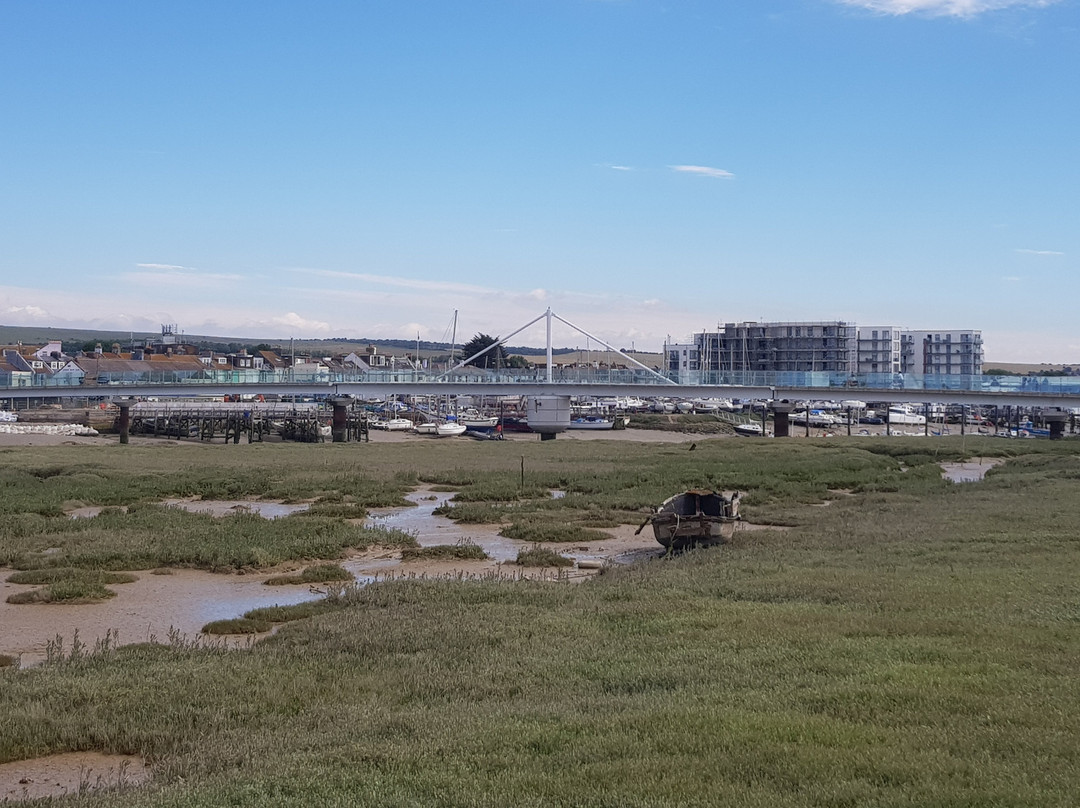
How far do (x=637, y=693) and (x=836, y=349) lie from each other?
17042cm

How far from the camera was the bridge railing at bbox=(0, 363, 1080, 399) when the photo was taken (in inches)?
3273

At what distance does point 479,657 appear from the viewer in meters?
15.6

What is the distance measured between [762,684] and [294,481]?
131 feet

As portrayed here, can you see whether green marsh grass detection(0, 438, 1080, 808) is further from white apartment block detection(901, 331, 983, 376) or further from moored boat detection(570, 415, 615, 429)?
white apartment block detection(901, 331, 983, 376)

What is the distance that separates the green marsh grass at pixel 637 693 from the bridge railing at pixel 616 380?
61.1 m

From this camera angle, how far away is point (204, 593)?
24.5 meters

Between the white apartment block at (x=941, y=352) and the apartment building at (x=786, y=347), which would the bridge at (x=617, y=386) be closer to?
the apartment building at (x=786, y=347)

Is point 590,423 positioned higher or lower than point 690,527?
lower

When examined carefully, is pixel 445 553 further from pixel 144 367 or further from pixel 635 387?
pixel 144 367

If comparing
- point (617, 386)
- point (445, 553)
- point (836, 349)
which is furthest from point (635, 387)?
point (836, 349)

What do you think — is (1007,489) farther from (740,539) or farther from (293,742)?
(293,742)

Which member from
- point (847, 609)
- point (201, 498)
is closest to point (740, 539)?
point (847, 609)

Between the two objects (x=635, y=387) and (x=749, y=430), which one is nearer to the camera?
(x=635, y=387)

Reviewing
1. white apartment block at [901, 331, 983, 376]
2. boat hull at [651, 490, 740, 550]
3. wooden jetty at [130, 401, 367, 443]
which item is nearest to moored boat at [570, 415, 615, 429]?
wooden jetty at [130, 401, 367, 443]
